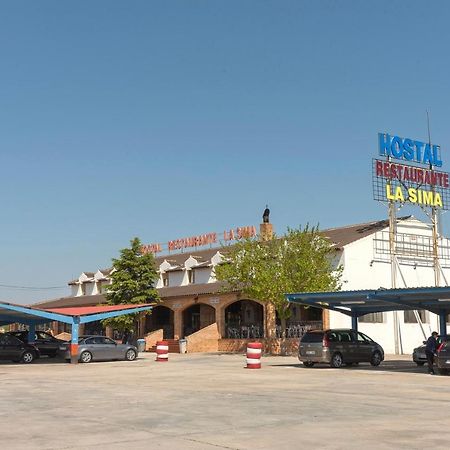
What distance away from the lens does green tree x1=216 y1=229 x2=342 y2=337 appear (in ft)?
137

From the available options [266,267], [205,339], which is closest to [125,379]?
[266,267]

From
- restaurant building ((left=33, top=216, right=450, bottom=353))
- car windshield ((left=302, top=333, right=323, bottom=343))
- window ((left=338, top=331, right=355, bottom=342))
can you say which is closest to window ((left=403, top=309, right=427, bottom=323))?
restaurant building ((left=33, top=216, right=450, bottom=353))

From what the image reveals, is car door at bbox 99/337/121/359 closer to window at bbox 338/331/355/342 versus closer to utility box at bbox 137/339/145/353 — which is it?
window at bbox 338/331/355/342

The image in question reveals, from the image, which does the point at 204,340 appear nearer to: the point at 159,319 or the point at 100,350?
the point at 159,319

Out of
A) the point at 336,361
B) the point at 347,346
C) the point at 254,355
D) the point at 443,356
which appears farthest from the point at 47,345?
the point at 443,356

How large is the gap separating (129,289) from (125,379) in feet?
99.7

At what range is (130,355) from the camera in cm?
3741

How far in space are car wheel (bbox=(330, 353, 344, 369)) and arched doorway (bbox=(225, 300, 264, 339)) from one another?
19.3 m

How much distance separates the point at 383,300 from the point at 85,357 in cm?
1540

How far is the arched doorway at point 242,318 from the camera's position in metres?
49.7

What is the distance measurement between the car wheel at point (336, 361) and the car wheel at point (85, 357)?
510 inches

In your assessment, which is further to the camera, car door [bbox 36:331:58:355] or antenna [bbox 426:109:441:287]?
antenna [bbox 426:109:441:287]

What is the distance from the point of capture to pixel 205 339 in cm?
4972

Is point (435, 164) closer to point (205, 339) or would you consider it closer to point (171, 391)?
point (205, 339)
